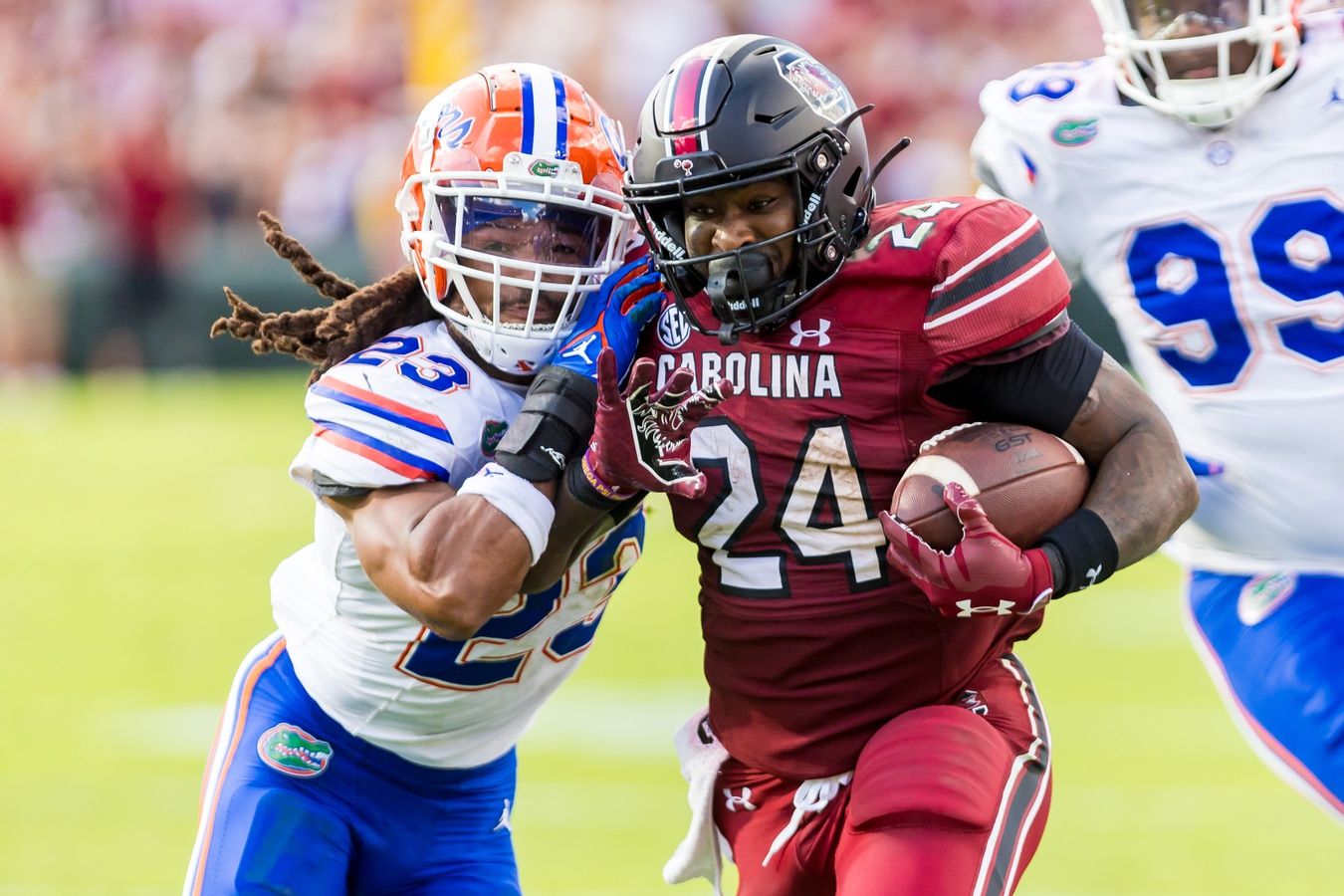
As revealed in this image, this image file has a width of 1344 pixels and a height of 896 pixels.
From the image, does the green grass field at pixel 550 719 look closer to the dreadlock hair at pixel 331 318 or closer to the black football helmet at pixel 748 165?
the dreadlock hair at pixel 331 318

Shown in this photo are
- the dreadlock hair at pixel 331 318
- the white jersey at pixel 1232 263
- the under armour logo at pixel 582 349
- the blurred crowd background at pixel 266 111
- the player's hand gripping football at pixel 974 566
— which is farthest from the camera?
the blurred crowd background at pixel 266 111

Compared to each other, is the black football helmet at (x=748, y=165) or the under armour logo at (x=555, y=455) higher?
the black football helmet at (x=748, y=165)

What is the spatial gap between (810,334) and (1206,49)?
3.94 ft

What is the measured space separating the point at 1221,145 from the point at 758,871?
5.61 feet

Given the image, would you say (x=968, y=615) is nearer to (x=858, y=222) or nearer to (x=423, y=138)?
(x=858, y=222)

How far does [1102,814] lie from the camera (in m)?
5.70

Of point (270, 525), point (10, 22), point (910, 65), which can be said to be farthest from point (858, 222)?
point (10, 22)

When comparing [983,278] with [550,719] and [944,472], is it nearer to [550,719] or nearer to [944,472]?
[944,472]

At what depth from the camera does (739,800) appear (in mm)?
3275

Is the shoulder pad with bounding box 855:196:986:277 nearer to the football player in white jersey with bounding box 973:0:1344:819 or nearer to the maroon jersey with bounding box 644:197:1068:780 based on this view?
the maroon jersey with bounding box 644:197:1068:780

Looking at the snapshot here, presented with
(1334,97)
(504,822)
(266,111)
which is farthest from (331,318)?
(266,111)

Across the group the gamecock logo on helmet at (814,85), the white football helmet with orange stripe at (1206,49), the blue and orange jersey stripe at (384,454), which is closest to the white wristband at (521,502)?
the blue and orange jersey stripe at (384,454)

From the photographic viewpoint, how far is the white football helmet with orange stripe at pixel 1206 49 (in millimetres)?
3697

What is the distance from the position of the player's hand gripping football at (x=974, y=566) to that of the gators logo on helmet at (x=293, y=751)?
1186 mm
